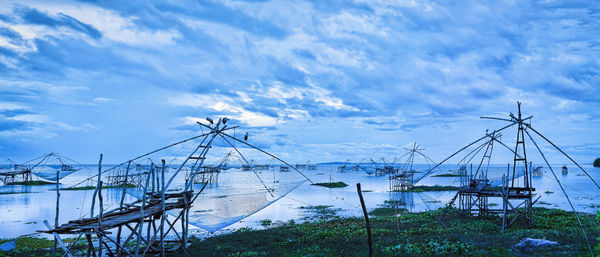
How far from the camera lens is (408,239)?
12.3 meters

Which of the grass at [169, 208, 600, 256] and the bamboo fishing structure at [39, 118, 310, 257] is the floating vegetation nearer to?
the grass at [169, 208, 600, 256]

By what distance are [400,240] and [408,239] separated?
0.30 meters

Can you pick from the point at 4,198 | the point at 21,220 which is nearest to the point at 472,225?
the point at 21,220

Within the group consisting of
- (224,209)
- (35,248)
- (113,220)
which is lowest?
(35,248)

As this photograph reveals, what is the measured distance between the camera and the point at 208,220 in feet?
47.0

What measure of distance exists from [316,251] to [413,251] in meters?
3.03

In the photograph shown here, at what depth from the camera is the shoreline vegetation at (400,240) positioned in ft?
34.4

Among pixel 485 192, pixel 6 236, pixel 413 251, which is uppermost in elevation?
pixel 485 192

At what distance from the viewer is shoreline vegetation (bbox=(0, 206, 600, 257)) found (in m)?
10.5

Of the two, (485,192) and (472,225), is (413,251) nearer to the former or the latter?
(472,225)

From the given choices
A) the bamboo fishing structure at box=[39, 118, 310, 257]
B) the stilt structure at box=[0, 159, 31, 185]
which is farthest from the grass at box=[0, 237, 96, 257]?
the stilt structure at box=[0, 159, 31, 185]

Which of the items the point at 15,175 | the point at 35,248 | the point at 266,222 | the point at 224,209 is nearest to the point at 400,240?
the point at 224,209

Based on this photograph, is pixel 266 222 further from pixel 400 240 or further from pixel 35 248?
pixel 35 248

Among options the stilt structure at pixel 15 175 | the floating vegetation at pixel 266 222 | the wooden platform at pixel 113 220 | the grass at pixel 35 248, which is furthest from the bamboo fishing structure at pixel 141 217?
the stilt structure at pixel 15 175
